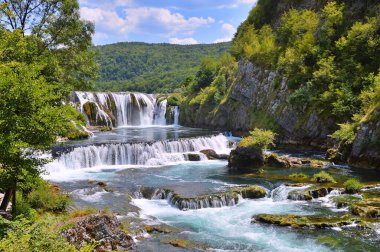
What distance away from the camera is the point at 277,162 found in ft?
94.9

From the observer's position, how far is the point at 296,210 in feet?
61.4

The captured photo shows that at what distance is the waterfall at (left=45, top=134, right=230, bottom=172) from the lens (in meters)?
30.4

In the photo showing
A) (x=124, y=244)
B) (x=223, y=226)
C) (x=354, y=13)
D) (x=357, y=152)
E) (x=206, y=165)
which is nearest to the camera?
(x=124, y=244)

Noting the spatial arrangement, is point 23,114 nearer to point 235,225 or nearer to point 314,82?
point 235,225

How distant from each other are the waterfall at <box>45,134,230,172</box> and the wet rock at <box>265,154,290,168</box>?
27.2ft

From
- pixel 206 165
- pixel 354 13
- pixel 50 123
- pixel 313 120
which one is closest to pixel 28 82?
pixel 50 123

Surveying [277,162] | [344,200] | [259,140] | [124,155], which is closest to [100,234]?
[344,200]

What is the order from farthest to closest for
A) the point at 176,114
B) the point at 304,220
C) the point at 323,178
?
the point at 176,114
the point at 323,178
the point at 304,220

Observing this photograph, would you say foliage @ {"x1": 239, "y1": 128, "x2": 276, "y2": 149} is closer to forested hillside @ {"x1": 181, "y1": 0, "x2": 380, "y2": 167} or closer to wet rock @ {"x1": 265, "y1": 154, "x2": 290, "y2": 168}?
wet rock @ {"x1": 265, "y1": 154, "x2": 290, "y2": 168}

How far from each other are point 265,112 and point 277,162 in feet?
46.1

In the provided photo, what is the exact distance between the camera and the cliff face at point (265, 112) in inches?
1389

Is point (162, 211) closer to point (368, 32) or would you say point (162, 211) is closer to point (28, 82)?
point (28, 82)

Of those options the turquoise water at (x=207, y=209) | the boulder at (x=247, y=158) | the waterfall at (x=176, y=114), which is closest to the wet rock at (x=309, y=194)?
the turquoise water at (x=207, y=209)

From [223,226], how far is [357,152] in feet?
53.3
